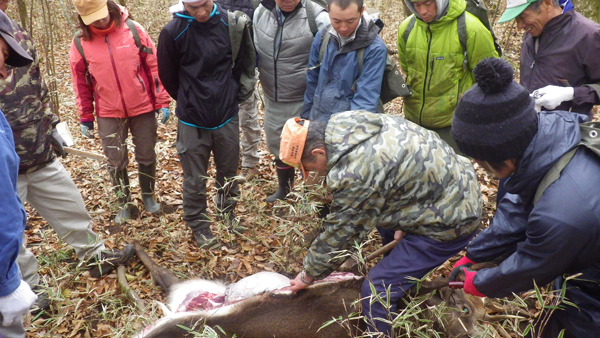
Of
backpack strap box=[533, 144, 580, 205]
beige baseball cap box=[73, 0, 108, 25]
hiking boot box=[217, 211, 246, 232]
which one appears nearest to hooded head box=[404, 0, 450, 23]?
backpack strap box=[533, 144, 580, 205]

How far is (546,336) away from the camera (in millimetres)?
2945

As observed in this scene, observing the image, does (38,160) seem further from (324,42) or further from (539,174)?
(539,174)

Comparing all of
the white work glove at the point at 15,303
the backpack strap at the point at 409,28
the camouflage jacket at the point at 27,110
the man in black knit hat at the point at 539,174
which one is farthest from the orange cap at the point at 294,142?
the camouflage jacket at the point at 27,110

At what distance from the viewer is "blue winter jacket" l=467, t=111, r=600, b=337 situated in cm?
211

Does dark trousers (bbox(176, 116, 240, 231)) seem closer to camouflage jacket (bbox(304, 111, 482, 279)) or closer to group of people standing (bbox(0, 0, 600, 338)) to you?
group of people standing (bbox(0, 0, 600, 338))

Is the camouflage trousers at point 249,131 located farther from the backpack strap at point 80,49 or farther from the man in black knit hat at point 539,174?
the man in black knit hat at point 539,174

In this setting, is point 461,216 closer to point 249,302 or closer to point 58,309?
point 249,302

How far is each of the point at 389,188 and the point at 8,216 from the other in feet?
7.09

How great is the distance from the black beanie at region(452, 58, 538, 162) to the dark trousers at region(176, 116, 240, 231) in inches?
110

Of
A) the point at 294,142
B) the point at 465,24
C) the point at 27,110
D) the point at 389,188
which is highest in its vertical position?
the point at 465,24

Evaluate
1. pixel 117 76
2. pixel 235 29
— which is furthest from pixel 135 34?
pixel 235 29

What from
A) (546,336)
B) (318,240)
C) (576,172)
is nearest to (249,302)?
(318,240)

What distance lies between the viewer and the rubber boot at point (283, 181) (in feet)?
17.5

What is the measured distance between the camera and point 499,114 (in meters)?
2.24
